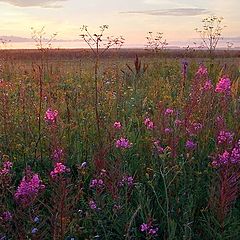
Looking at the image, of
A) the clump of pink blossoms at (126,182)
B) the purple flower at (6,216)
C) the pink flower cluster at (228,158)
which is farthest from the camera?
the clump of pink blossoms at (126,182)

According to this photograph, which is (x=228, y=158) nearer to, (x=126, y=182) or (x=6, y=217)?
(x=126, y=182)

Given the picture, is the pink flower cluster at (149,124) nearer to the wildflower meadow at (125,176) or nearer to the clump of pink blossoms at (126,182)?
the wildflower meadow at (125,176)

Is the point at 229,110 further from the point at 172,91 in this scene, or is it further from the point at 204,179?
the point at 172,91

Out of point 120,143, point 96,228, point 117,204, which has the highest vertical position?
point 120,143

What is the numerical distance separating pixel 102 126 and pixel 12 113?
5.00 ft

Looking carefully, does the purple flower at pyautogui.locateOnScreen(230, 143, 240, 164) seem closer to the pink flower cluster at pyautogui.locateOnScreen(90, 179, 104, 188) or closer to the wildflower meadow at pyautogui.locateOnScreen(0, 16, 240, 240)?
the wildflower meadow at pyautogui.locateOnScreen(0, 16, 240, 240)

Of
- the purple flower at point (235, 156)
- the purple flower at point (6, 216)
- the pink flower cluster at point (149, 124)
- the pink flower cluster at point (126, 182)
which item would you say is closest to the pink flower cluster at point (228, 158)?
the purple flower at point (235, 156)

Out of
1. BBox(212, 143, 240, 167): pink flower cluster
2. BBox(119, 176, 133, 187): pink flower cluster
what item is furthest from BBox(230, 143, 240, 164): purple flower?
BBox(119, 176, 133, 187): pink flower cluster

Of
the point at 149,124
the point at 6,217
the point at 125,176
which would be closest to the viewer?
the point at 6,217

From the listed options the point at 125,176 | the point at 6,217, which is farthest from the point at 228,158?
the point at 6,217

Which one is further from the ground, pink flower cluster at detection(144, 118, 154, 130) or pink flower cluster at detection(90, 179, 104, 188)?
pink flower cluster at detection(144, 118, 154, 130)

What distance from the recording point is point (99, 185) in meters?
2.86

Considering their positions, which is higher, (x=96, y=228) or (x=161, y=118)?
(x=161, y=118)

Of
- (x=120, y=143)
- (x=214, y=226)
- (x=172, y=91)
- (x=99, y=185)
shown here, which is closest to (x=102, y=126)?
(x=120, y=143)
